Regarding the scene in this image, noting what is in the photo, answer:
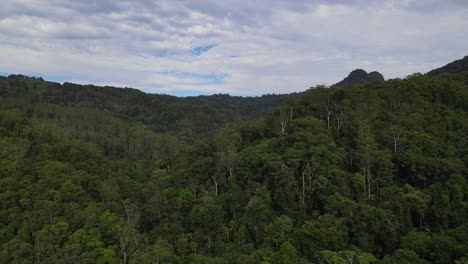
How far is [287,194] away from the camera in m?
32.4

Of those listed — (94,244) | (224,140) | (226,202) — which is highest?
(224,140)

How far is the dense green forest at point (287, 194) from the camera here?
89.4ft

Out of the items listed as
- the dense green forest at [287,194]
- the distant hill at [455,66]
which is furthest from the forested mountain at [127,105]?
the dense green forest at [287,194]

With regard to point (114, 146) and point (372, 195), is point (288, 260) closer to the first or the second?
point (372, 195)

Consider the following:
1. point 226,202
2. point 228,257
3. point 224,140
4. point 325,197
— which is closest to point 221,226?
point 226,202

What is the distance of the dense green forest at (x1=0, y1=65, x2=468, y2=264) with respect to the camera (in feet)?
89.4

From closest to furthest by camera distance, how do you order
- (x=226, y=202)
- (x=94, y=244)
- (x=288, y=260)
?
(x=288, y=260) < (x=94, y=244) < (x=226, y=202)

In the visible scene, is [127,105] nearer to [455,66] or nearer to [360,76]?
[360,76]

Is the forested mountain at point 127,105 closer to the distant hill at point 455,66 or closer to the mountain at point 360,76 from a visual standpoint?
the mountain at point 360,76

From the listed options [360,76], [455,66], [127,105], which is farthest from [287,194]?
[127,105]

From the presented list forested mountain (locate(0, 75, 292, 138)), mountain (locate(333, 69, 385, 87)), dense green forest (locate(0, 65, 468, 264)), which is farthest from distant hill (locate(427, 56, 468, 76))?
forested mountain (locate(0, 75, 292, 138))

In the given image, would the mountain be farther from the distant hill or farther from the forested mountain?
the forested mountain

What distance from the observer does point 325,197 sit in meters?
30.9

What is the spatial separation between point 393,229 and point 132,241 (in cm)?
2296
